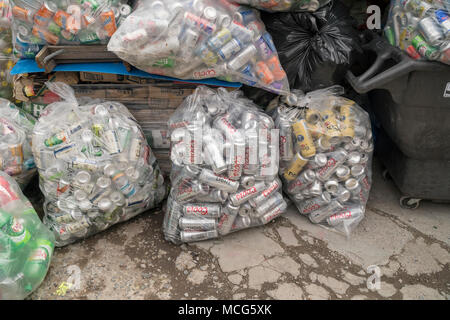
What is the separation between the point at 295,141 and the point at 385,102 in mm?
592

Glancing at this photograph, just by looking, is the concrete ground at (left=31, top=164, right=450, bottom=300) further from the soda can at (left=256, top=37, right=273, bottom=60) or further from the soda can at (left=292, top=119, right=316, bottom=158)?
the soda can at (left=256, top=37, right=273, bottom=60)

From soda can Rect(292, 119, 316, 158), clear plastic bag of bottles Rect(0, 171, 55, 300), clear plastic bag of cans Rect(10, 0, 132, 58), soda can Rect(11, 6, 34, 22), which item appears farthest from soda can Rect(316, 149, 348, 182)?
soda can Rect(11, 6, 34, 22)

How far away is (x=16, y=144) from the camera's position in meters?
2.07

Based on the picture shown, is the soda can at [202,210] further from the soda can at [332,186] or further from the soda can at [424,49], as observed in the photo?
the soda can at [424,49]

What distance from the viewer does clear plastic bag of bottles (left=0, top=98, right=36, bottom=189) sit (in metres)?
2.04

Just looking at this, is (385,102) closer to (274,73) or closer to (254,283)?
(274,73)

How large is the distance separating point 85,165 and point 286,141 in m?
1.12

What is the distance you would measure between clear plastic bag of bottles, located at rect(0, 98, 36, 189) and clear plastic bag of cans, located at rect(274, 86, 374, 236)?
4.92 ft

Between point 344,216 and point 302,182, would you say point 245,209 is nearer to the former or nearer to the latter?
point 302,182

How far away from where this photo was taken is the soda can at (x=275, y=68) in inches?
82.8

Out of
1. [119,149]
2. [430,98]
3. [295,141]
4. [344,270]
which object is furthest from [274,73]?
[344,270]

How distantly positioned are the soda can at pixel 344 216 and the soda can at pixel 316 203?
0.09 meters

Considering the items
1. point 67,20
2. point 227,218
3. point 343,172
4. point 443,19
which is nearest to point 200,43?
point 67,20

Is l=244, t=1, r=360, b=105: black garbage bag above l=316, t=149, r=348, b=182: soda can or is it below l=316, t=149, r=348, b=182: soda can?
above
